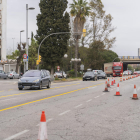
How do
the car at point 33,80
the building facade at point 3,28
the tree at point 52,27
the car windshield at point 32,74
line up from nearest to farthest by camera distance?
the car at point 33,80
the car windshield at point 32,74
the tree at point 52,27
the building facade at point 3,28

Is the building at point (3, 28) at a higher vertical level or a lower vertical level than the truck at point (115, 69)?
higher

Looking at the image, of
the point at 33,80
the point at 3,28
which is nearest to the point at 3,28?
the point at 3,28

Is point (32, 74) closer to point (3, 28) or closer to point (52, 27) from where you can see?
point (52, 27)

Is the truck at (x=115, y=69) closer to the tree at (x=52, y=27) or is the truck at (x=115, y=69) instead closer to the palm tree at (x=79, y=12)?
the palm tree at (x=79, y=12)

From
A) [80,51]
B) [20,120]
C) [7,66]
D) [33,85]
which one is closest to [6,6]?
[7,66]

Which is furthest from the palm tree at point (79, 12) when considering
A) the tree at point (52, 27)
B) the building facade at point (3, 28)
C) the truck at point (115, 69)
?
the building facade at point (3, 28)

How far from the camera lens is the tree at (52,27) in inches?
1710

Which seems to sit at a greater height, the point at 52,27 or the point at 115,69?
the point at 52,27

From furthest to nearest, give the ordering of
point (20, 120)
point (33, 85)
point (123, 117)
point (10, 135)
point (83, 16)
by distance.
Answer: point (83, 16) < point (33, 85) < point (123, 117) < point (20, 120) < point (10, 135)

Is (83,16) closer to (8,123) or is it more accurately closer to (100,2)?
(100,2)

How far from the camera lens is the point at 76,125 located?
7355 mm

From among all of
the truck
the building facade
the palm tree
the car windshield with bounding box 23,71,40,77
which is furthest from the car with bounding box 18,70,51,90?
the building facade

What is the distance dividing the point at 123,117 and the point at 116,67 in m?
59.5

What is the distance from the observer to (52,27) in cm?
4391
